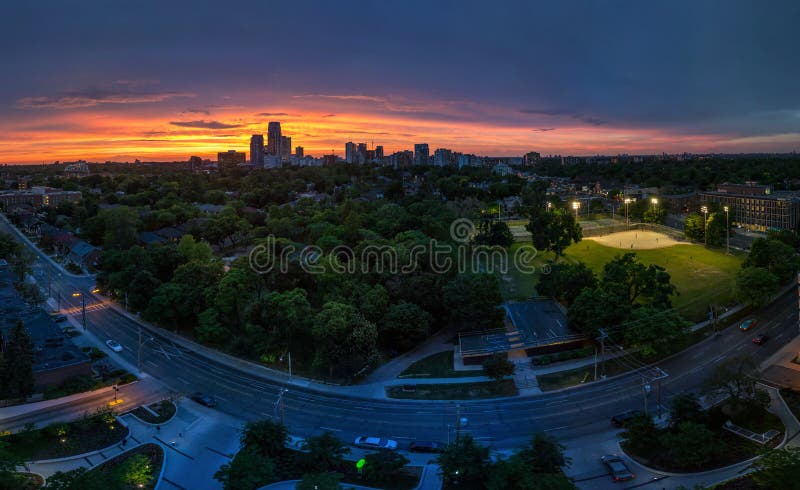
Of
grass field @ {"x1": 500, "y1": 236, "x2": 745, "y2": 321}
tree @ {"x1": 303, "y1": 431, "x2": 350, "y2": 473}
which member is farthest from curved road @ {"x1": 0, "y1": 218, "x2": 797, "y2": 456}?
grass field @ {"x1": 500, "y1": 236, "x2": 745, "y2": 321}

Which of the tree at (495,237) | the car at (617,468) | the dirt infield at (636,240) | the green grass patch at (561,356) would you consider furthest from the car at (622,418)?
the dirt infield at (636,240)

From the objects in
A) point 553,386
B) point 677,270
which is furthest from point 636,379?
point 677,270

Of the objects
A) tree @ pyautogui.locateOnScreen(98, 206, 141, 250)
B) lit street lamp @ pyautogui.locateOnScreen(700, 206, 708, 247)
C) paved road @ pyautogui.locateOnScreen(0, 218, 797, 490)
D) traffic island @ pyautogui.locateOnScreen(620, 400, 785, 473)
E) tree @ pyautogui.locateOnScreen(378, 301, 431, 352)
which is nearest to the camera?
traffic island @ pyautogui.locateOnScreen(620, 400, 785, 473)

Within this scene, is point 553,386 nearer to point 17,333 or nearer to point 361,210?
point 17,333

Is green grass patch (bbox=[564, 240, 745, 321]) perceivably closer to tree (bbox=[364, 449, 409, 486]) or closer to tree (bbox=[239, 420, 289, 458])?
tree (bbox=[364, 449, 409, 486])

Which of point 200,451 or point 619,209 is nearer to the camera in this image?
point 200,451

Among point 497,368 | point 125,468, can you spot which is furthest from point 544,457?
point 125,468
